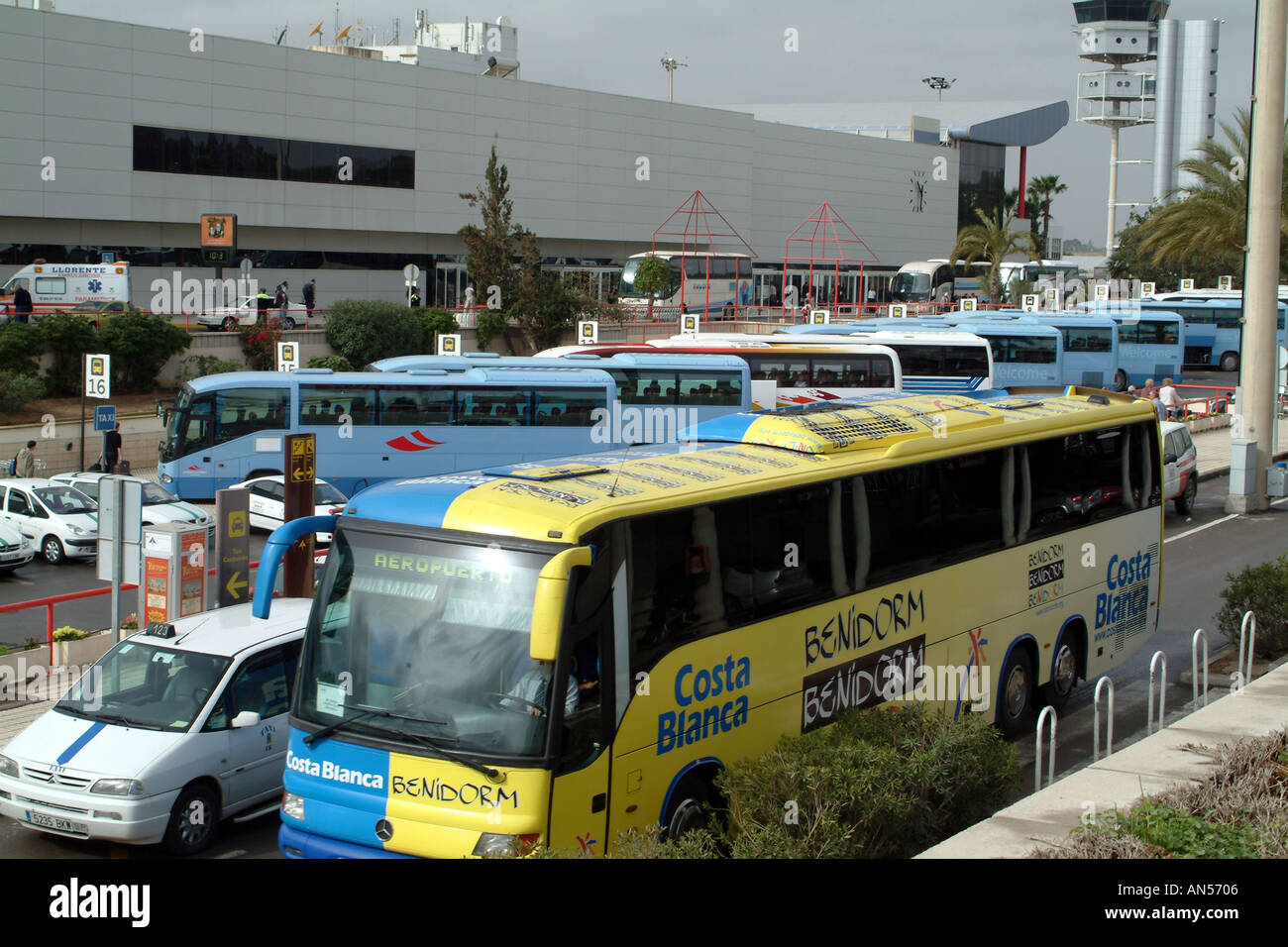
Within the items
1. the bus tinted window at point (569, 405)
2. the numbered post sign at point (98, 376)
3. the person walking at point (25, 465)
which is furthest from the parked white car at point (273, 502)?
the person walking at point (25, 465)

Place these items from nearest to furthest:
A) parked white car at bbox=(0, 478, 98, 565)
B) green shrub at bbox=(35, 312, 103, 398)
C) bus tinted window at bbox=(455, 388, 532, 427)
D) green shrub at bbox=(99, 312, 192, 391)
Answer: parked white car at bbox=(0, 478, 98, 565)
bus tinted window at bbox=(455, 388, 532, 427)
green shrub at bbox=(35, 312, 103, 398)
green shrub at bbox=(99, 312, 192, 391)

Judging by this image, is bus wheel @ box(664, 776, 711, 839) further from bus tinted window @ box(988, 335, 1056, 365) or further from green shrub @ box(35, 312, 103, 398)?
bus tinted window @ box(988, 335, 1056, 365)

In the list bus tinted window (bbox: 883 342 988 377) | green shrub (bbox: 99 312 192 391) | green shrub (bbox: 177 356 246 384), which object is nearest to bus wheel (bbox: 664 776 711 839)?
green shrub (bbox: 99 312 192 391)

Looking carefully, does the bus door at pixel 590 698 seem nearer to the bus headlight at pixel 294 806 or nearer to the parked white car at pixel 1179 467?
the bus headlight at pixel 294 806

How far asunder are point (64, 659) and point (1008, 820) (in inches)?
433

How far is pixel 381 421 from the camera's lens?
26.6m

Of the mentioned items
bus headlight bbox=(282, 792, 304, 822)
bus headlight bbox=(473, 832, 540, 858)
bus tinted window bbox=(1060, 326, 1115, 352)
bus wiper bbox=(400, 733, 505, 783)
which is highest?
bus tinted window bbox=(1060, 326, 1115, 352)

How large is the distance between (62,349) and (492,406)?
48.8ft

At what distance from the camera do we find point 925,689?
32.0 feet

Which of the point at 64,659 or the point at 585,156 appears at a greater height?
the point at 585,156

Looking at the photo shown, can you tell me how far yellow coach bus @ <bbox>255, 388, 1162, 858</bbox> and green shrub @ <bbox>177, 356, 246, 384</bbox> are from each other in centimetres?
3057

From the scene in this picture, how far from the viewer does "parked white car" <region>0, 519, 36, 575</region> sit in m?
20.7
